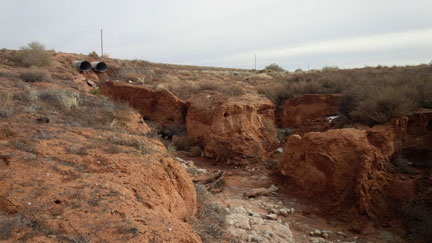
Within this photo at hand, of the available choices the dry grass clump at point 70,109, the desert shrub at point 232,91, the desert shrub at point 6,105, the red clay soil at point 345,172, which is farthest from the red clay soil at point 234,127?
the desert shrub at point 6,105

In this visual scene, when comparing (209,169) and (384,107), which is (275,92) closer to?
(209,169)

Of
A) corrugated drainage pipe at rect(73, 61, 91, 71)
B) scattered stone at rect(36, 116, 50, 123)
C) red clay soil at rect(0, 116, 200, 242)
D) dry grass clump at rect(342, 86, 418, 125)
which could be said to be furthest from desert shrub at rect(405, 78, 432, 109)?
corrugated drainage pipe at rect(73, 61, 91, 71)

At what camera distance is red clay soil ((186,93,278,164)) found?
842 centimetres

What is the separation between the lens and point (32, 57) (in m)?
13.0

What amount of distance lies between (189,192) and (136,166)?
90 cm

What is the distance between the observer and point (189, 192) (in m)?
4.03

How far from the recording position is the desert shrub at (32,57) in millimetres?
12820

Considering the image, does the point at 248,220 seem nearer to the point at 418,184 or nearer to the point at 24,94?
the point at 418,184

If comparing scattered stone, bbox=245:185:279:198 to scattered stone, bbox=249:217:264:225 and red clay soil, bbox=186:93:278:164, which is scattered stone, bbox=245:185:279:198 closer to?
scattered stone, bbox=249:217:264:225

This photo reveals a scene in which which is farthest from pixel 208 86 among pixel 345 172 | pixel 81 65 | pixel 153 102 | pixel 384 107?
pixel 81 65

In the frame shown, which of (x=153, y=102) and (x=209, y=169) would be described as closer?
(x=209, y=169)

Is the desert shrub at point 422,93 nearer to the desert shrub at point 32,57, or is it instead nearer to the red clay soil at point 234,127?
the red clay soil at point 234,127

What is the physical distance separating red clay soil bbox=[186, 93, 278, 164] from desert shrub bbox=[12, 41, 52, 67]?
777cm

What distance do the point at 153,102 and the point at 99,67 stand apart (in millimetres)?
5933
